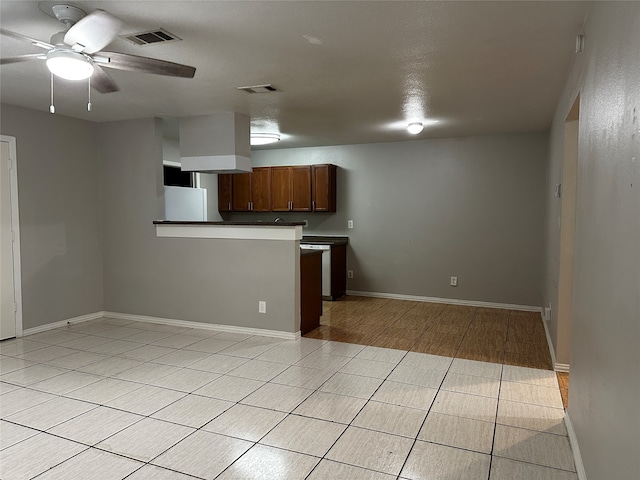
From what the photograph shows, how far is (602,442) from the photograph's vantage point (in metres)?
1.60

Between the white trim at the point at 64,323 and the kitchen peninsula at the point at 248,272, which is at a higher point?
the kitchen peninsula at the point at 248,272

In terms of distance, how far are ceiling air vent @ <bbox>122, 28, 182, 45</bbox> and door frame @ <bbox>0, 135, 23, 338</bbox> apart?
8.20 ft

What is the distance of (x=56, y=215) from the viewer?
15.5 feet

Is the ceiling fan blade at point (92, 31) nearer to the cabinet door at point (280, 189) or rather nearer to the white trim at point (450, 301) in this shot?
the cabinet door at point (280, 189)

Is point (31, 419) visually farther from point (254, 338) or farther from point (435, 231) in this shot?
point (435, 231)

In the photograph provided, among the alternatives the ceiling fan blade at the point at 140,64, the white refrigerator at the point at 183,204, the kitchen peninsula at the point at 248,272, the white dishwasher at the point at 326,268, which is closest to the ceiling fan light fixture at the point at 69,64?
the ceiling fan blade at the point at 140,64

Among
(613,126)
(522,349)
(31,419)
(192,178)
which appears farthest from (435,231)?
(31,419)

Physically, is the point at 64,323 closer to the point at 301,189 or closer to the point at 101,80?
the point at 101,80

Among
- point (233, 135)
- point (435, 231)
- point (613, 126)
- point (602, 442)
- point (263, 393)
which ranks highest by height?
point (233, 135)

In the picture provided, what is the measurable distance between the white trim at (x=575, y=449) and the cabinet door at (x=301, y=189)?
4638 millimetres

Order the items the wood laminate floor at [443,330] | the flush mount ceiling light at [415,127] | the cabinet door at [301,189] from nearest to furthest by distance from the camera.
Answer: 1. the wood laminate floor at [443,330]
2. the flush mount ceiling light at [415,127]
3. the cabinet door at [301,189]

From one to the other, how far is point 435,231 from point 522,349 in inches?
93.8

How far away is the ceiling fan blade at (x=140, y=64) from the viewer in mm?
2334

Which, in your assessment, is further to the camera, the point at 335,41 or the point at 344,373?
the point at 344,373
